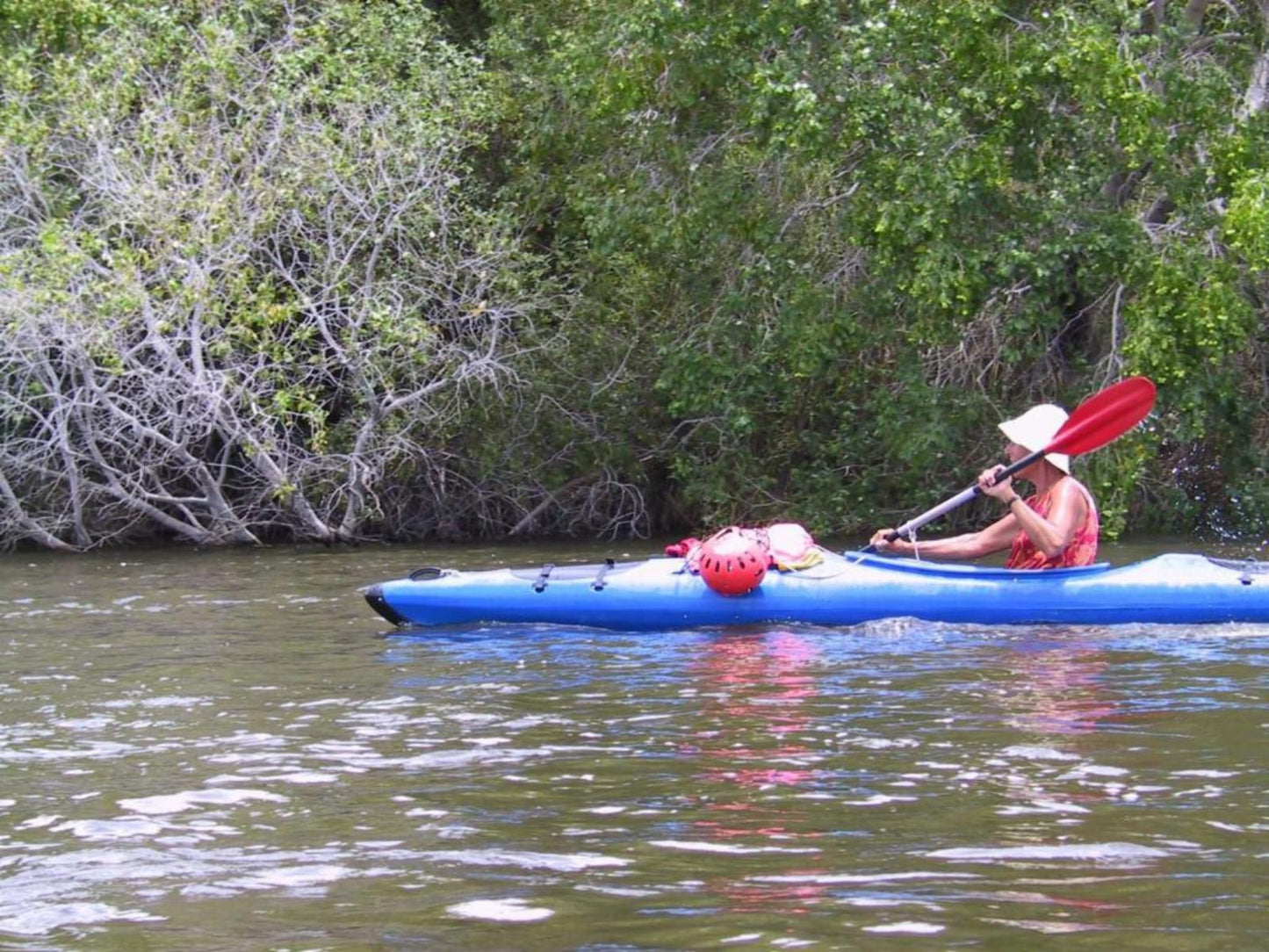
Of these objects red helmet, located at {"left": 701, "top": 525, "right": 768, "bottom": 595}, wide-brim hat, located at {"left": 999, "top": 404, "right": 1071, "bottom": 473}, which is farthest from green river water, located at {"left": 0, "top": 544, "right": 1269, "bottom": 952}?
wide-brim hat, located at {"left": 999, "top": 404, "right": 1071, "bottom": 473}

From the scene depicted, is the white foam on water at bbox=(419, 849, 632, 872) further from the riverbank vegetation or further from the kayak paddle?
the riverbank vegetation

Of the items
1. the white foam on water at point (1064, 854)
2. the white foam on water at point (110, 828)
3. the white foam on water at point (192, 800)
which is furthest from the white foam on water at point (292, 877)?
the white foam on water at point (1064, 854)

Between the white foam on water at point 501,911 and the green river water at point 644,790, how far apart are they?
0.04 feet

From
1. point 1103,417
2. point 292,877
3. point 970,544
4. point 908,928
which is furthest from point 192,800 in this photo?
point 1103,417

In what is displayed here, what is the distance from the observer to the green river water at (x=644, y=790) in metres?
3.56

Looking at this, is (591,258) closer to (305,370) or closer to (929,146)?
(305,370)

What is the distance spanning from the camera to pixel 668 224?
12.6 meters

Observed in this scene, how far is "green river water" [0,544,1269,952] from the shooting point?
3.56 meters

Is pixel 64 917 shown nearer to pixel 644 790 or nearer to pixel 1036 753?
pixel 644 790

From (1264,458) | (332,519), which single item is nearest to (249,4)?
(332,519)

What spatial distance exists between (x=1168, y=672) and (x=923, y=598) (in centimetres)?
139

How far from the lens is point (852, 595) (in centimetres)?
773

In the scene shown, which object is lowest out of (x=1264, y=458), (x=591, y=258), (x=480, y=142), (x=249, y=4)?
(x=1264, y=458)

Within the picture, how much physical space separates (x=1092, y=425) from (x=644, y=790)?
12.4 feet
